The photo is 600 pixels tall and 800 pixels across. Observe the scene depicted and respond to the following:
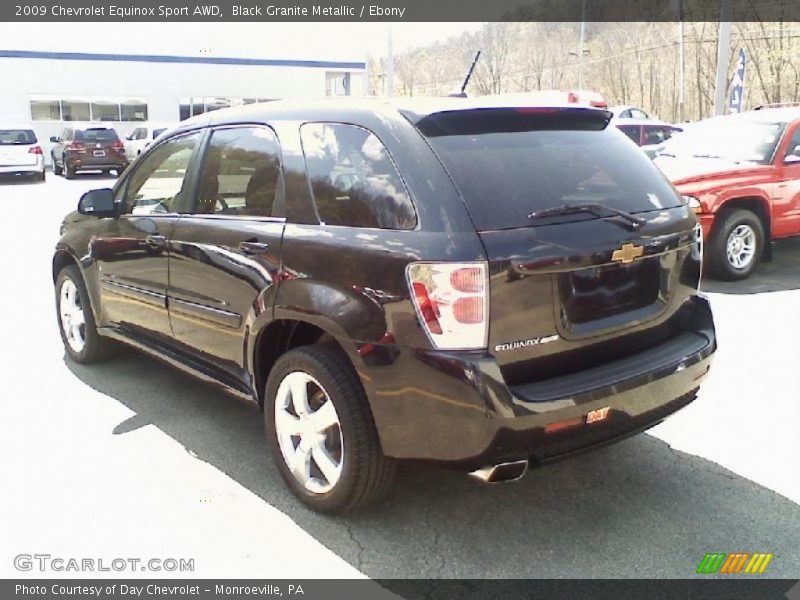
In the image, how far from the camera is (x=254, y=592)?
2.79 meters

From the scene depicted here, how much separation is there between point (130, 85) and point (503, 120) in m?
36.0

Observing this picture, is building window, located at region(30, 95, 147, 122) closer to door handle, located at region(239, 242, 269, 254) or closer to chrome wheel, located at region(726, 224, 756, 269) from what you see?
chrome wheel, located at region(726, 224, 756, 269)

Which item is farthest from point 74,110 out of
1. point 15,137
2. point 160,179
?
point 160,179

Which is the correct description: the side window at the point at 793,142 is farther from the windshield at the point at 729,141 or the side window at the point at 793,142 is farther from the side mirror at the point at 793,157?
the windshield at the point at 729,141

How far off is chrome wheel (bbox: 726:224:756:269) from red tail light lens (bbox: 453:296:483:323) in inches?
235

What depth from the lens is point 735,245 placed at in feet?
25.5

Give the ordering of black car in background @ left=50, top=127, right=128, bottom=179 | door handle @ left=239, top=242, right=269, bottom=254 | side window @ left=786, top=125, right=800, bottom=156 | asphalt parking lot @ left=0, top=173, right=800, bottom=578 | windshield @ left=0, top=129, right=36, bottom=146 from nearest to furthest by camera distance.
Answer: asphalt parking lot @ left=0, top=173, right=800, bottom=578 → door handle @ left=239, top=242, right=269, bottom=254 → side window @ left=786, top=125, right=800, bottom=156 → windshield @ left=0, top=129, right=36, bottom=146 → black car in background @ left=50, top=127, right=128, bottom=179

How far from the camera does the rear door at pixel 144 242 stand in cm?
414

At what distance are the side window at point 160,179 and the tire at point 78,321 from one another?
0.88m

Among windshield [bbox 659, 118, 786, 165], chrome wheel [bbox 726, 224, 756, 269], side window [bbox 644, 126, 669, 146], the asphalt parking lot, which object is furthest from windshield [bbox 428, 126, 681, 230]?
side window [bbox 644, 126, 669, 146]

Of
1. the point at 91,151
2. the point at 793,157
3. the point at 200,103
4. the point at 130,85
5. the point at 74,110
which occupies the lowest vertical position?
the point at 91,151

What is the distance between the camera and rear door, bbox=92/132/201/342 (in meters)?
4.14

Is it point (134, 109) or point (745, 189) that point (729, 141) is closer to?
point (745, 189)

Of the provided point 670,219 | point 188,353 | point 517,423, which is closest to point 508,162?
point 670,219
